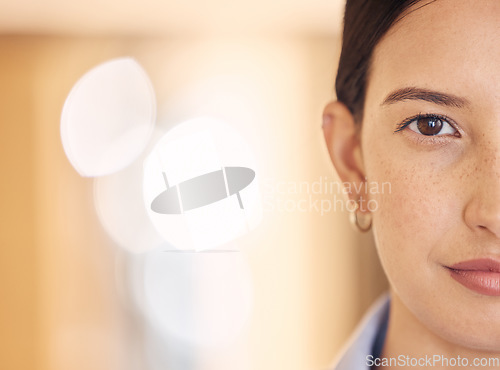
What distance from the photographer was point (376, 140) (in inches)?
28.2

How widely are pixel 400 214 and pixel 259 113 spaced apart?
1.29 meters

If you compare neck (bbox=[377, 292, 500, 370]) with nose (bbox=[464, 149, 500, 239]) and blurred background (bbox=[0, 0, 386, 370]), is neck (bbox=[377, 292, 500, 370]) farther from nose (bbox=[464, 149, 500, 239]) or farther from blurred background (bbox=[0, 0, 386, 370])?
blurred background (bbox=[0, 0, 386, 370])

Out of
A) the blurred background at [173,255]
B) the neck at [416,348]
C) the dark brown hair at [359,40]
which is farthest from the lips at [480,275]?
the blurred background at [173,255]

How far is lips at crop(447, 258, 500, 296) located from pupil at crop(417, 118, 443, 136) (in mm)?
171

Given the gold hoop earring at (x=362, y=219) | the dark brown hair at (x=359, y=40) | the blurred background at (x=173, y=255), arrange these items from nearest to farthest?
1. the dark brown hair at (x=359, y=40)
2. the gold hoop earring at (x=362, y=219)
3. the blurred background at (x=173, y=255)

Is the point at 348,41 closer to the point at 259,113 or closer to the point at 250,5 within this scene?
the point at 250,5

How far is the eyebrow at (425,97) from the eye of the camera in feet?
1.99

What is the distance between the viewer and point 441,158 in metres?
0.64

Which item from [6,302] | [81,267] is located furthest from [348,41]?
[6,302]

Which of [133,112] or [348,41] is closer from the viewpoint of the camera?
[348,41]

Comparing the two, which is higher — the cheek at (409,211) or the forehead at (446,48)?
the forehead at (446,48)

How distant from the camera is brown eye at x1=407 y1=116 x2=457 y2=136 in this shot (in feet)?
2.09

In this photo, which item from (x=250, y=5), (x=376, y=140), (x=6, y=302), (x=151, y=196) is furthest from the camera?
(x=6, y=302)

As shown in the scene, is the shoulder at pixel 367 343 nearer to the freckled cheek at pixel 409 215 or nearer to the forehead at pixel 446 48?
the freckled cheek at pixel 409 215
